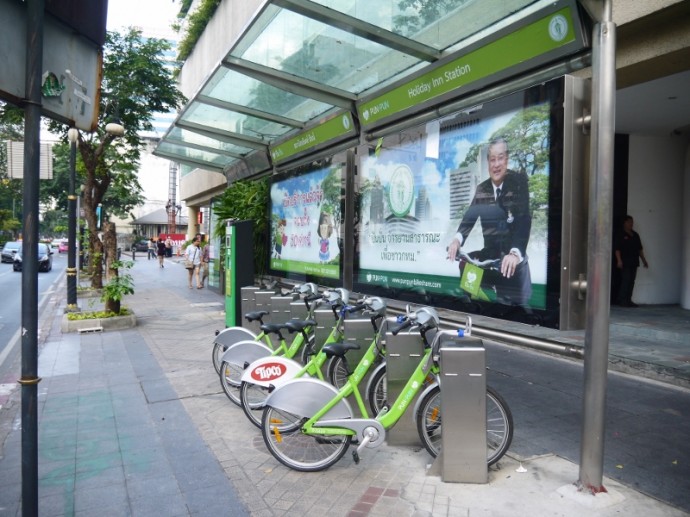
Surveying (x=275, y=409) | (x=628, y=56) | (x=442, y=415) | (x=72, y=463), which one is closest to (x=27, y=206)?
(x=275, y=409)

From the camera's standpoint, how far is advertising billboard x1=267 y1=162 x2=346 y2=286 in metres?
6.71

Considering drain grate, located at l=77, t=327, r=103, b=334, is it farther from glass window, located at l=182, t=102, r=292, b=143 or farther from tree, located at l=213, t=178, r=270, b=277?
glass window, located at l=182, t=102, r=292, b=143

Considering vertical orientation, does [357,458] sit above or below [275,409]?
below

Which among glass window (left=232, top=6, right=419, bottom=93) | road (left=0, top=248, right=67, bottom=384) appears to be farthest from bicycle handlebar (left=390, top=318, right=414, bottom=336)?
road (left=0, top=248, right=67, bottom=384)

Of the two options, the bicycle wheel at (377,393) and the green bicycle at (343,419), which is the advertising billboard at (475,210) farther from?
the bicycle wheel at (377,393)

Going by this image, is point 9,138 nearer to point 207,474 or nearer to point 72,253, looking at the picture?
point 72,253

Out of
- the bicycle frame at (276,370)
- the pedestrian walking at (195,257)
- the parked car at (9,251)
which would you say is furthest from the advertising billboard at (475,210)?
the parked car at (9,251)

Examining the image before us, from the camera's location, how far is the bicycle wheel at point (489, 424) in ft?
12.1

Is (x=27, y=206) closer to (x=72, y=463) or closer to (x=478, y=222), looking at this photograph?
(x=72, y=463)

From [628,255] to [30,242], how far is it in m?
10.7

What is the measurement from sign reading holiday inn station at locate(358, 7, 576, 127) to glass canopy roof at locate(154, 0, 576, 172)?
180 millimetres

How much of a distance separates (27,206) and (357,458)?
258cm

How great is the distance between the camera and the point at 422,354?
420 centimetres

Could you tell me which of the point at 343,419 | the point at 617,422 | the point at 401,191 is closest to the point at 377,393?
the point at 343,419
